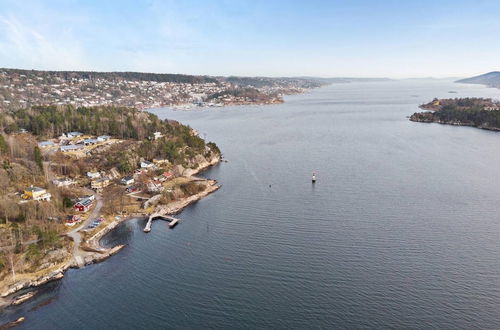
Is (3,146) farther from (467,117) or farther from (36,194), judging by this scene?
(467,117)

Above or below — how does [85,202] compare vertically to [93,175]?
below

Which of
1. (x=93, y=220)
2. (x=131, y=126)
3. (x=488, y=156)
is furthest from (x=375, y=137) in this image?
(x=93, y=220)

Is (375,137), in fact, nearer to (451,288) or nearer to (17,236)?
(451,288)

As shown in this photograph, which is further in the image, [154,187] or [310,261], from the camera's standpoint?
[154,187]

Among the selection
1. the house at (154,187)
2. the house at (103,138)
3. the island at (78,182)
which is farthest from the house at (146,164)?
the house at (103,138)

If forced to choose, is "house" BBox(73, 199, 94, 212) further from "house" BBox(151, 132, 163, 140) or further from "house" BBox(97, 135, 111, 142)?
"house" BBox(151, 132, 163, 140)

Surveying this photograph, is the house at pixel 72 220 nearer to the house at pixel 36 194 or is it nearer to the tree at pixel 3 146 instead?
the house at pixel 36 194

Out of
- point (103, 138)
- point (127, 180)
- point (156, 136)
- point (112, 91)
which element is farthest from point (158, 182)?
point (112, 91)
